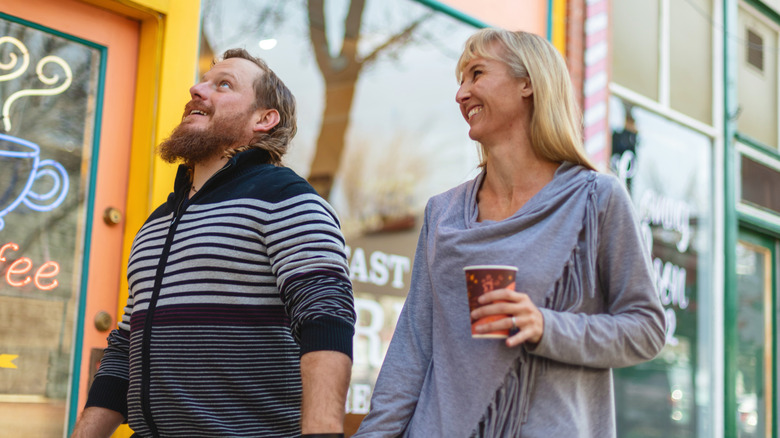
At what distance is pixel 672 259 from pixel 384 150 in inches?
111

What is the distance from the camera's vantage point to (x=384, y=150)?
634 centimetres

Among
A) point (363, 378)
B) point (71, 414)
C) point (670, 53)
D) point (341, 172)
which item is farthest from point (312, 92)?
point (670, 53)

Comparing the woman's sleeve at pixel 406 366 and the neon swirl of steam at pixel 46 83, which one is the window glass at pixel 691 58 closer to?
the neon swirl of steam at pixel 46 83

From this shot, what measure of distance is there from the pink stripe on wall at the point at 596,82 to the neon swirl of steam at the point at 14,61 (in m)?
3.98

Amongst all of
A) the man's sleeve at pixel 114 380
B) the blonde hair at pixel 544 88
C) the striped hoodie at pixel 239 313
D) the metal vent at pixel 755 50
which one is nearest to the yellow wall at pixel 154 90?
the man's sleeve at pixel 114 380

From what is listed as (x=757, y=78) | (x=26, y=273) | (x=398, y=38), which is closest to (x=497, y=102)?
(x=26, y=273)

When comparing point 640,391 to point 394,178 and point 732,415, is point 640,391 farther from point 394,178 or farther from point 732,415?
point 394,178

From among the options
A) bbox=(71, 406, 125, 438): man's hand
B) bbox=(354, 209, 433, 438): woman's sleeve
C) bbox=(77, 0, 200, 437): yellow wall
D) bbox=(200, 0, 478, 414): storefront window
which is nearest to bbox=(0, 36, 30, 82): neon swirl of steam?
bbox=(77, 0, 200, 437): yellow wall

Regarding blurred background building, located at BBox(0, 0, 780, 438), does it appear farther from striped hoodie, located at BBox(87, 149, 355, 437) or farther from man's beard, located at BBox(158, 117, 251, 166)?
striped hoodie, located at BBox(87, 149, 355, 437)

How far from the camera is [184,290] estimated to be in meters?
2.46

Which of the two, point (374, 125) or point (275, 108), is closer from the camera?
point (275, 108)

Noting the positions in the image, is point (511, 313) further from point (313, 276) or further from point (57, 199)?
point (57, 199)

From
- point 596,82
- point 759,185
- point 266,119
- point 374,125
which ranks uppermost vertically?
point 596,82

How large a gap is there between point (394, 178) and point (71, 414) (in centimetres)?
310
